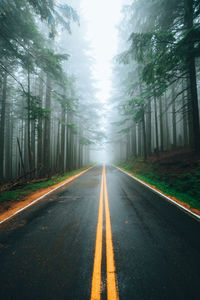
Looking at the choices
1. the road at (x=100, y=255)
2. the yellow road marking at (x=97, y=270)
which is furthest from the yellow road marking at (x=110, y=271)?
the yellow road marking at (x=97, y=270)

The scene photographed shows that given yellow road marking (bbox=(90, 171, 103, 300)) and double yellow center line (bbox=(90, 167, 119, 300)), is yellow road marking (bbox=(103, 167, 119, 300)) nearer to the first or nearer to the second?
double yellow center line (bbox=(90, 167, 119, 300))

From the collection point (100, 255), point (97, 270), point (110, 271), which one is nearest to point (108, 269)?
point (110, 271)

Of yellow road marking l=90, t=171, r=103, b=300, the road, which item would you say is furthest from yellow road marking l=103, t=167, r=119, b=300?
yellow road marking l=90, t=171, r=103, b=300

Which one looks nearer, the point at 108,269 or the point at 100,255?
the point at 108,269

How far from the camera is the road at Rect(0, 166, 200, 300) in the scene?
1621 millimetres

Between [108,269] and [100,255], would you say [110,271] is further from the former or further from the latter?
[100,255]

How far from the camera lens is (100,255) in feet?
7.29

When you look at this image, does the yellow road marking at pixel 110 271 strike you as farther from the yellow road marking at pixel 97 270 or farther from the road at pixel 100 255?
the yellow road marking at pixel 97 270

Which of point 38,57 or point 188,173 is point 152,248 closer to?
point 188,173

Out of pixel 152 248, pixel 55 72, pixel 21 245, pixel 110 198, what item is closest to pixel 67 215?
pixel 21 245

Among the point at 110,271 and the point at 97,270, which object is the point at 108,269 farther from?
the point at 97,270

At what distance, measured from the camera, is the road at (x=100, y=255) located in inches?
63.8

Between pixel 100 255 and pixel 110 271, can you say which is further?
pixel 100 255

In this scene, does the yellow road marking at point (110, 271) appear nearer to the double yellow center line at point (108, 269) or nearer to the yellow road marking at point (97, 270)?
the double yellow center line at point (108, 269)
